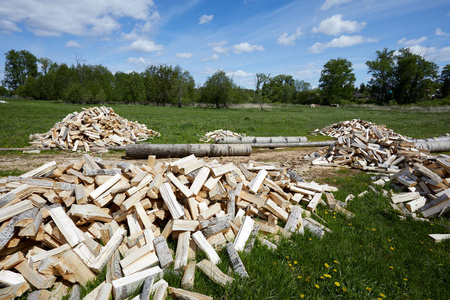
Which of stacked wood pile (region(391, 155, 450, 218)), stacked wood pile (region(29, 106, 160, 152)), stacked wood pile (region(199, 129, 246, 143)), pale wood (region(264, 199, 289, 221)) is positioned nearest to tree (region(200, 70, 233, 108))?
stacked wood pile (region(199, 129, 246, 143))

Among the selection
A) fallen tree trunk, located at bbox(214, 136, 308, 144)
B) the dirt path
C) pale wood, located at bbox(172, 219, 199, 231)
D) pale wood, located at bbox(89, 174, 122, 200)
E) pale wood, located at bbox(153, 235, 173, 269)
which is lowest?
the dirt path

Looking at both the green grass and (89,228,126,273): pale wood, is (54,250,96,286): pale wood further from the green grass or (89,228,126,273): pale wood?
the green grass

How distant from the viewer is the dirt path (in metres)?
8.48

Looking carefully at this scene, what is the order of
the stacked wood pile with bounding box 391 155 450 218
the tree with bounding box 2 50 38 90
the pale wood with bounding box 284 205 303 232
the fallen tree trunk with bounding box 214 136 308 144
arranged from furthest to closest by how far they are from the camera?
the tree with bounding box 2 50 38 90, the fallen tree trunk with bounding box 214 136 308 144, the stacked wood pile with bounding box 391 155 450 218, the pale wood with bounding box 284 205 303 232

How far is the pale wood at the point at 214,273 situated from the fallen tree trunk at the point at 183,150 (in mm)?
7808

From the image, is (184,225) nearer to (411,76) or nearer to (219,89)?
(219,89)

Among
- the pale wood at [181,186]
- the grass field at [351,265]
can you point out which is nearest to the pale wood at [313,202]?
the grass field at [351,265]

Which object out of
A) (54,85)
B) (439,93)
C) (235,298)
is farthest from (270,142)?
(439,93)

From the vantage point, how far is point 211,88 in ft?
172

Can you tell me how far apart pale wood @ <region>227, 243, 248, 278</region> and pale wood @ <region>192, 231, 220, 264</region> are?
204 millimetres

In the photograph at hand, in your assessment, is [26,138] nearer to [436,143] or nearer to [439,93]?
[436,143]

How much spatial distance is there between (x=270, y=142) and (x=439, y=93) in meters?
86.1

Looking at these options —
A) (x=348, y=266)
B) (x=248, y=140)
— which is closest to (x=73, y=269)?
(x=348, y=266)

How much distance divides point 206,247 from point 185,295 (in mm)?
816
